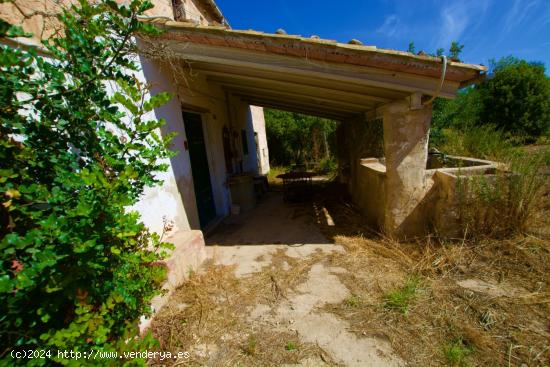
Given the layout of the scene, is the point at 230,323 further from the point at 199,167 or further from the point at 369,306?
the point at 199,167

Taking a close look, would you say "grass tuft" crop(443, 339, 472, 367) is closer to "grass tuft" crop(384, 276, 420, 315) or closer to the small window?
"grass tuft" crop(384, 276, 420, 315)

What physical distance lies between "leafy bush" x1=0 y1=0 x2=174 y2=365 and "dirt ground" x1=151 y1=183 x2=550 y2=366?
943 mm

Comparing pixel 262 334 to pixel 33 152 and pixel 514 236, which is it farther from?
pixel 514 236

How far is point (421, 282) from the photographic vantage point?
2.53m

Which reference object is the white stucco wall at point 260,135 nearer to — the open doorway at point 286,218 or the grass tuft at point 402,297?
the open doorway at point 286,218

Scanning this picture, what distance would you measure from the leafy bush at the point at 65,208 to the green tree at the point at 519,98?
1634 centimetres

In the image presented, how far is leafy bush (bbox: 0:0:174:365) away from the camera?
3.46ft

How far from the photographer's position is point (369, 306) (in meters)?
2.29

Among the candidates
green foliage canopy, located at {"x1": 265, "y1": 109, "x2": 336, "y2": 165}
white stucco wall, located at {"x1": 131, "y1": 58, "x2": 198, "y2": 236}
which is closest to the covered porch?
white stucco wall, located at {"x1": 131, "y1": 58, "x2": 198, "y2": 236}

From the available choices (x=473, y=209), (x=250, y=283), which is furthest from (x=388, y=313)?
(x=473, y=209)

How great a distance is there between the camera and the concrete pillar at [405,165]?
3.07 metres

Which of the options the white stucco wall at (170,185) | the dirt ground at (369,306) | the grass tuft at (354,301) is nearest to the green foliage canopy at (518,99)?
Result: the dirt ground at (369,306)

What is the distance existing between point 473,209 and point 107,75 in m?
4.15

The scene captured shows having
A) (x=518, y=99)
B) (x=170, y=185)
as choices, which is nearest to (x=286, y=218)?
(x=170, y=185)
